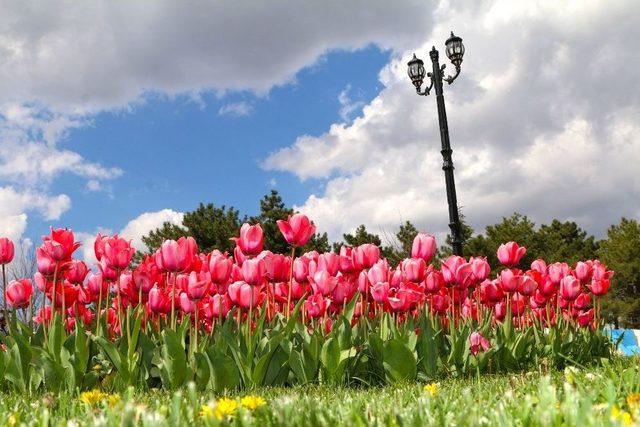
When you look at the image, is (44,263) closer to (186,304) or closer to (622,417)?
(186,304)

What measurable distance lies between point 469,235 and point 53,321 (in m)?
34.4

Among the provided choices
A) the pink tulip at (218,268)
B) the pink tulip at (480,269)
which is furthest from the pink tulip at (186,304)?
the pink tulip at (480,269)

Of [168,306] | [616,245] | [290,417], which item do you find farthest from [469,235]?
[290,417]

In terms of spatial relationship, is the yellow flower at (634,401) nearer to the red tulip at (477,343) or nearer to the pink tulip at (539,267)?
the red tulip at (477,343)

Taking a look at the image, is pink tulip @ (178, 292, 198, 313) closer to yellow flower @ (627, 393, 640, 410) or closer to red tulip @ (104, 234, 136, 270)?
red tulip @ (104, 234, 136, 270)

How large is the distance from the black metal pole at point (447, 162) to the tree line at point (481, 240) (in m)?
9.03

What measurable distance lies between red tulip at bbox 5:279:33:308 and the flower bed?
10mm

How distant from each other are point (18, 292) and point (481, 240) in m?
34.8

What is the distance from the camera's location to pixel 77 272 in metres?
5.98

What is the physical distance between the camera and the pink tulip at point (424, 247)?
6.11 m

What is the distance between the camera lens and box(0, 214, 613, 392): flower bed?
5137mm

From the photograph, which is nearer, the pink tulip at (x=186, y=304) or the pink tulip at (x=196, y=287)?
the pink tulip at (x=196, y=287)

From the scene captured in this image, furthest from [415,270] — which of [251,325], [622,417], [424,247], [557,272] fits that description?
[622,417]

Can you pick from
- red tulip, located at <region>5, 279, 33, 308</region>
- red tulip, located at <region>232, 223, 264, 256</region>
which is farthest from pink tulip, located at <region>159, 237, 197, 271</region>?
red tulip, located at <region>5, 279, 33, 308</region>
